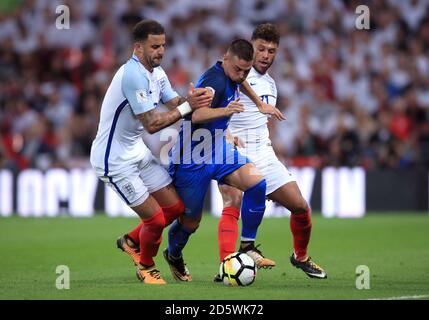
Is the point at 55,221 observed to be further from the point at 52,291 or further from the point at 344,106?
the point at 52,291

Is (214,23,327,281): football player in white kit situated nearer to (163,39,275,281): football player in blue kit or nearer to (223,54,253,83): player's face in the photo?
(163,39,275,281): football player in blue kit

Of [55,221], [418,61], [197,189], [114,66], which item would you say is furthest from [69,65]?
[197,189]

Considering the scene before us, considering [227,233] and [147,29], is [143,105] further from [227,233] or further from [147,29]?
[227,233]

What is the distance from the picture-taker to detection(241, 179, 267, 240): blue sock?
890 cm

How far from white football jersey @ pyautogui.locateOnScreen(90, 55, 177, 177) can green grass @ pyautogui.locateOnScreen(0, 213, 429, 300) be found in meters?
1.11

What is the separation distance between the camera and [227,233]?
9250 mm

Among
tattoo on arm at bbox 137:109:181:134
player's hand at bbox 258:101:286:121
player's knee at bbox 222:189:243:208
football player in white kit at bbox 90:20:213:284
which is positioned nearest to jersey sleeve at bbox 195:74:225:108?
football player in white kit at bbox 90:20:213:284

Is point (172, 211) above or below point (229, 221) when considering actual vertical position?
above

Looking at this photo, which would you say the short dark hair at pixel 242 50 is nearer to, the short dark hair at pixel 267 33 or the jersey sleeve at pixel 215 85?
the jersey sleeve at pixel 215 85

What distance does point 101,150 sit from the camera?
870 centimetres

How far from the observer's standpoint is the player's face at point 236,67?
8.83m

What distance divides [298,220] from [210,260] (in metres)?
1.90

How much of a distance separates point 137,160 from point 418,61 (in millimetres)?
12316

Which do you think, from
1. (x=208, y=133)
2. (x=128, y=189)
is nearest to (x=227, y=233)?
(x=208, y=133)
